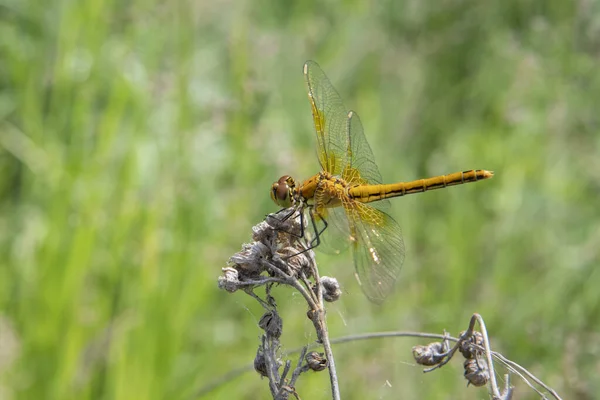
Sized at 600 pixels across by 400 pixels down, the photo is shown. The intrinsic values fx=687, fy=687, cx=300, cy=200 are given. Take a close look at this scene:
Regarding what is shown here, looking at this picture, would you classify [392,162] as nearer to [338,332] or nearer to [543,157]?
[543,157]

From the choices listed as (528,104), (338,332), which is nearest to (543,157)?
(528,104)

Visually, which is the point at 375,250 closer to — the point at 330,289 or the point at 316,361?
the point at 330,289

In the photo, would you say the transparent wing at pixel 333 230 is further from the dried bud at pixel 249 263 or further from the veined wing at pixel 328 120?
the dried bud at pixel 249 263

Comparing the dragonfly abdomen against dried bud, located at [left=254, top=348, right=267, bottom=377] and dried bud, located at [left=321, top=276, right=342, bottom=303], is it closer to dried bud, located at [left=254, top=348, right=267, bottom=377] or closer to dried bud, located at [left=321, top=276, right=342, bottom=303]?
dried bud, located at [left=321, top=276, right=342, bottom=303]

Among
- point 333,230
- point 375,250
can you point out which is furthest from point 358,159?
point 375,250

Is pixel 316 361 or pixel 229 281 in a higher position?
pixel 229 281

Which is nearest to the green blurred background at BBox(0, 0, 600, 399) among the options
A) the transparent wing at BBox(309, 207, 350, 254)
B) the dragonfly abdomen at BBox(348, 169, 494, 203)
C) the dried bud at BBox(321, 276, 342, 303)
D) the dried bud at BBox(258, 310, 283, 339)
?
the dragonfly abdomen at BBox(348, 169, 494, 203)

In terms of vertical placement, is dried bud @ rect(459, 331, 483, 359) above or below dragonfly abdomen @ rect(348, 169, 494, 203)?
below
